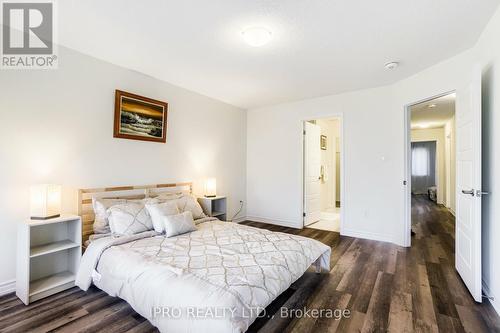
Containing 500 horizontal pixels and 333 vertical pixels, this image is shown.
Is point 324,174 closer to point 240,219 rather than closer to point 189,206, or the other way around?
point 240,219

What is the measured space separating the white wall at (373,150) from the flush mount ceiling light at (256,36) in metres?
1.90

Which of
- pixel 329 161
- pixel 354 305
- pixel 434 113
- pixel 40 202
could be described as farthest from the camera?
pixel 329 161

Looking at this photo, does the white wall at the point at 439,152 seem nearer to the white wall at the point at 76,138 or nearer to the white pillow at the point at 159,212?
the white wall at the point at 76,138

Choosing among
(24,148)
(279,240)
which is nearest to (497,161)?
(279,240)

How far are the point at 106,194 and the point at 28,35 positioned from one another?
1.80 meters

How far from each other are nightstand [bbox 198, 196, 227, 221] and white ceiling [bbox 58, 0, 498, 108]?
1.89 metres

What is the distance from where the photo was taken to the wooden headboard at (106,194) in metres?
2.82

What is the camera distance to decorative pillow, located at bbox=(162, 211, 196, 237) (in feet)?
8.96

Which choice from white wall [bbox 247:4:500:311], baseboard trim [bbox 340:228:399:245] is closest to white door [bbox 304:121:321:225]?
white wall [bbox 247:4:500:311]

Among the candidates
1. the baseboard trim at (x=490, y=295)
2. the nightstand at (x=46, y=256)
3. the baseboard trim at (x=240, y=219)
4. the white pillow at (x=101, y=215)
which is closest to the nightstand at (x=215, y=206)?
the baseboard trim at (x=240, y=219)

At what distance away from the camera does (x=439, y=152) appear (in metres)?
7.91

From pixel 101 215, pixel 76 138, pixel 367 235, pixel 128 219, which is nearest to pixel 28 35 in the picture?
pixel 76 138

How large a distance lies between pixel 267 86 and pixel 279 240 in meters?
2.49

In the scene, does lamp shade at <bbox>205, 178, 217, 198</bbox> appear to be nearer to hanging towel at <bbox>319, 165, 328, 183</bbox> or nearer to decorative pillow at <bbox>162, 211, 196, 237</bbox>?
decorative pillow at <bbox>162, 211, 196, 237</bbox>
